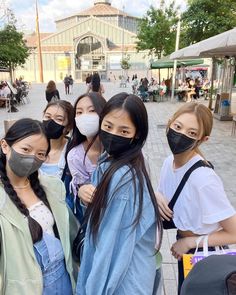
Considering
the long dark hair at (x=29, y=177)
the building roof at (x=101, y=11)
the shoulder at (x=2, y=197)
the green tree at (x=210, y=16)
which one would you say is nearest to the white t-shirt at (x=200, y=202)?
the long dark hair at (x=29, y=177)

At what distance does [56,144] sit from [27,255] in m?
1.44

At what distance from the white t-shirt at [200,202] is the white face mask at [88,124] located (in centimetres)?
67

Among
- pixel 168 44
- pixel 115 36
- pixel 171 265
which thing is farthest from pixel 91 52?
pixel 171 265

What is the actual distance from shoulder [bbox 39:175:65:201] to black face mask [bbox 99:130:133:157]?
1.46 feet

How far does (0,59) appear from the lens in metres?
19.5

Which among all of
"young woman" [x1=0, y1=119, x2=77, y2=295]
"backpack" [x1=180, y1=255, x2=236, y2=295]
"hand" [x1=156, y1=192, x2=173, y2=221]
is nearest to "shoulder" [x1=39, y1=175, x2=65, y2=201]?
"young woman" [x1=0, y1=119, x2=77, y2=295]

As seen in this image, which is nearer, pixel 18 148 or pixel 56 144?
pixel 18 148

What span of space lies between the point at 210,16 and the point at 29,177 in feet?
51.8

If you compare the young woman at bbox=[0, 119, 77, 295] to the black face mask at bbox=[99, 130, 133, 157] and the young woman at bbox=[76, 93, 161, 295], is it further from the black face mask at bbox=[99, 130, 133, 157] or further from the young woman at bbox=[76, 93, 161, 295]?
the black face mask at bbox=[99, 130, 133, 157]

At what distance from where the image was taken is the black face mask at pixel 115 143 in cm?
150

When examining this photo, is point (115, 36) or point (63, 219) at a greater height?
point (115, 36)

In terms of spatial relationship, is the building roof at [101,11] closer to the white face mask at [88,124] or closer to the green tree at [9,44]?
the green tree at [9,44]

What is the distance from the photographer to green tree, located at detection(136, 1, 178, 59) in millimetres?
23812

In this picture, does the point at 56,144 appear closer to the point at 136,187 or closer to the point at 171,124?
the point at 171,124
